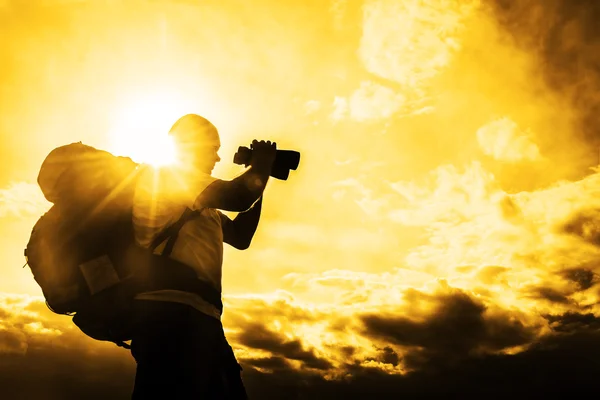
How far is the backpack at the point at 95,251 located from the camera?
339cm

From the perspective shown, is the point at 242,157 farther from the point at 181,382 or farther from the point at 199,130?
the point at 181,382

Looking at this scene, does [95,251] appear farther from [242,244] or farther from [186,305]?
[242,244]

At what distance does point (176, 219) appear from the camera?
3562 mm

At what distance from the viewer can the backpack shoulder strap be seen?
11.4ft

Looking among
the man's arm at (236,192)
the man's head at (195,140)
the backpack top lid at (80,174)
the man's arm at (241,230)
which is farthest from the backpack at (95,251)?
the man's arm at (241,230)

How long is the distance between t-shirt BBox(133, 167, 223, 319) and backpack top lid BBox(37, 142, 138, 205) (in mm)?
238

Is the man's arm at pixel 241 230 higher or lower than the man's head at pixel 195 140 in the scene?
lower

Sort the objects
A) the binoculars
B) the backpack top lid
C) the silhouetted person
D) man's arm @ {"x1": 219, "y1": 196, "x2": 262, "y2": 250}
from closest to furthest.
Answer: the silhouetted person < the backpack top lid < the binoculars < man's arm @ {"x1": 219, "y1": 196, "x2": 262, "y2": 250}

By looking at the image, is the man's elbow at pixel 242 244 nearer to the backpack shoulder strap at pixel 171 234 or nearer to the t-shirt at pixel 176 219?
the t-shirt at pixel 176 219

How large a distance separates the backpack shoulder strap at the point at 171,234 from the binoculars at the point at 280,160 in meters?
0.78

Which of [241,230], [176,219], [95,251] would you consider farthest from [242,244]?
[95,251]

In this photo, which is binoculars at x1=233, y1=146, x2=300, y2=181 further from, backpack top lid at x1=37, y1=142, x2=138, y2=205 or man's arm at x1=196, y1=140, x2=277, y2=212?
backpack top lid at x1=37, y1=142, x2=138, y2=205

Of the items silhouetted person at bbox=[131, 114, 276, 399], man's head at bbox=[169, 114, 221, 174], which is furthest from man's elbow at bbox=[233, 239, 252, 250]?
silhouetted person at bbox=[131, 114, 276, 399]

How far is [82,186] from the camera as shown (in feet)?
11.5
